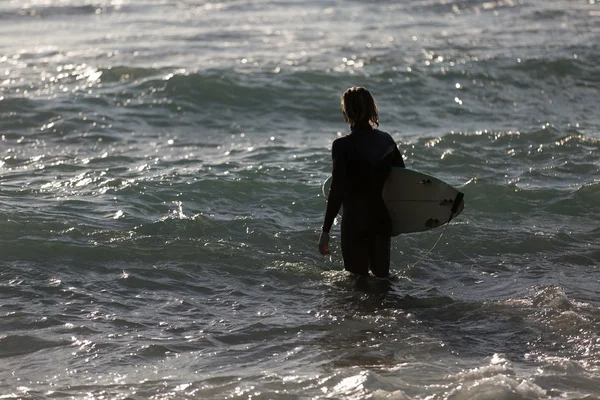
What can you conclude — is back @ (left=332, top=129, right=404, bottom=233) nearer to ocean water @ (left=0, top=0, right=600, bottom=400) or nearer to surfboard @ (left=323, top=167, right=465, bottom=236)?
surfboard @ (left=323, top=167, right=465, bottom=236)

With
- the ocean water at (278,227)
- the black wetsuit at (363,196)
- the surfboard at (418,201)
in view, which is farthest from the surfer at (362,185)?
the ocean water at (278,227)

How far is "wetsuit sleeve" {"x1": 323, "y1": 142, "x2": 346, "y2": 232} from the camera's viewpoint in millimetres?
7266

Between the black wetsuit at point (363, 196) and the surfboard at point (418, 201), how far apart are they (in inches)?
7.9

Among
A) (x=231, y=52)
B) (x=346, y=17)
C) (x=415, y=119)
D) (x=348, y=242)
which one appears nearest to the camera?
(x=348, y=242)

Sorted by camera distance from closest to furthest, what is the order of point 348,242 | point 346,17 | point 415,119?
point 348,242
point 415,119
point 346,17

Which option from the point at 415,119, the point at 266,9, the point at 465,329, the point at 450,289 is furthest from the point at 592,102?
the point at 266,9

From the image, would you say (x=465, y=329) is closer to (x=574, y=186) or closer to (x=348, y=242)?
(x=348, y=242)

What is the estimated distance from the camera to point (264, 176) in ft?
37.4

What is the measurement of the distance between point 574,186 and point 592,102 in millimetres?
5458

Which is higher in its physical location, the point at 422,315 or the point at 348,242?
the point at 348,242

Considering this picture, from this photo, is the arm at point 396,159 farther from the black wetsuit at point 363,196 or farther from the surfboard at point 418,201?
the surfboard at point 418,201

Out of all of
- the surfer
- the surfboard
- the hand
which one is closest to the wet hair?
the surfer

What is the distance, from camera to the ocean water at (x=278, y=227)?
6.23m

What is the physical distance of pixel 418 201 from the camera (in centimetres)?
774
